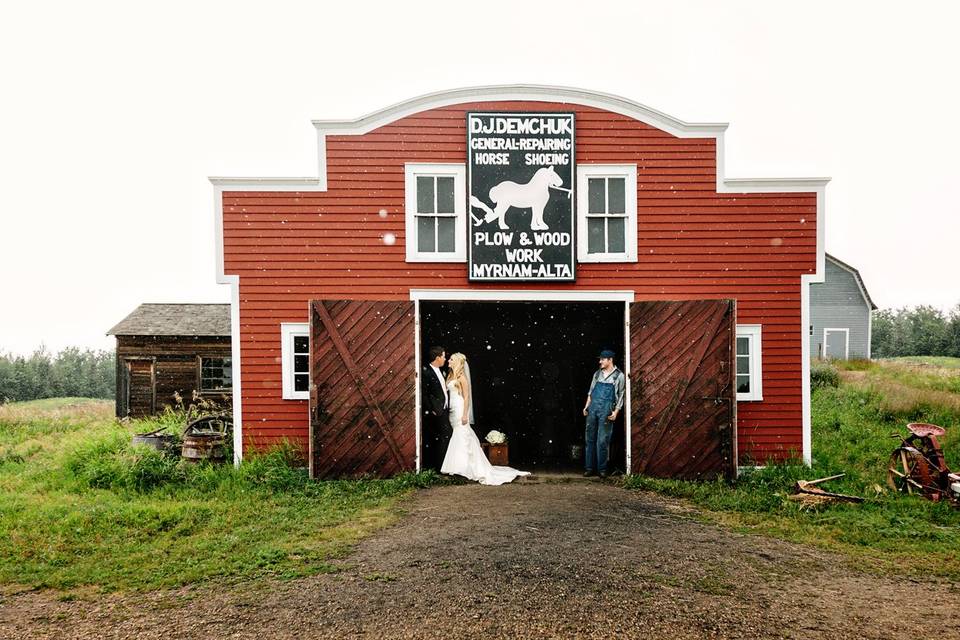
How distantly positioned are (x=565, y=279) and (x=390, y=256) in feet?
9.38

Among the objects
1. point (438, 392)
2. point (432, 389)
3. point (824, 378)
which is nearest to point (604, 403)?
point (438, 392)

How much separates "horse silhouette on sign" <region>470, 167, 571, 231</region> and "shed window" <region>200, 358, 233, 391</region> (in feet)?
42.4

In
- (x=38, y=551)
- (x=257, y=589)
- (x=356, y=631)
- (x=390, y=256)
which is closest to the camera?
(x=356, y=631)

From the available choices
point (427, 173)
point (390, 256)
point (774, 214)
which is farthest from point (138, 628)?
point (774, 214)

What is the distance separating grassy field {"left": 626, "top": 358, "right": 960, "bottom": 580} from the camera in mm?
7273

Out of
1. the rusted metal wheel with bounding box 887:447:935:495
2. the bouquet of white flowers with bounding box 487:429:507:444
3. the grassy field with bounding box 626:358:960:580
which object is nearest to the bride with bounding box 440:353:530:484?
the bouquet of white flowers with bounding box 487:429:507:444

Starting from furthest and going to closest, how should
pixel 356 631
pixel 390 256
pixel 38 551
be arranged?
pixel 390 256
pixel 38 551
pixel 356 631

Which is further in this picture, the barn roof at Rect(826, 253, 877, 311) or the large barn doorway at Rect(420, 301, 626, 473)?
the barn roof at Rect(826, 253, 877, 311)

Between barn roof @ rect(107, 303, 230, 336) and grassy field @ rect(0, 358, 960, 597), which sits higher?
barn roof @ rect(107, 303, 230, 336)

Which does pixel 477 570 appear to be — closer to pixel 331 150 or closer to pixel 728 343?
pixel 728 343

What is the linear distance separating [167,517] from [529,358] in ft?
28.4

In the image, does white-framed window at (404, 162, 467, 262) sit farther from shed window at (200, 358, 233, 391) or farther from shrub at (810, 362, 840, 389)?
shrub at (810, 362, 840, 389)

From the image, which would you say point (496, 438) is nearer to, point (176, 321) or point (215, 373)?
point (215, 373)

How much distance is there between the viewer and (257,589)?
19.8ft
